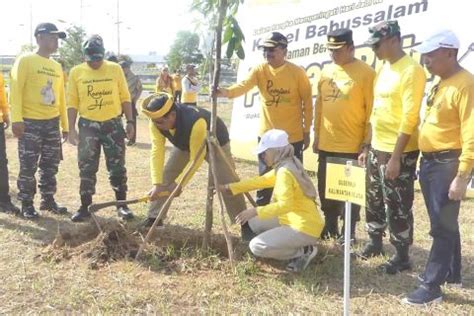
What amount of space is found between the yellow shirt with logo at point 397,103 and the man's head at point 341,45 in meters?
0.48

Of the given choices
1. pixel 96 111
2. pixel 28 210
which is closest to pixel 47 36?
pixel 96 111

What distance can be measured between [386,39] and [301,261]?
5.93 feet

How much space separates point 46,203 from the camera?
616 cm

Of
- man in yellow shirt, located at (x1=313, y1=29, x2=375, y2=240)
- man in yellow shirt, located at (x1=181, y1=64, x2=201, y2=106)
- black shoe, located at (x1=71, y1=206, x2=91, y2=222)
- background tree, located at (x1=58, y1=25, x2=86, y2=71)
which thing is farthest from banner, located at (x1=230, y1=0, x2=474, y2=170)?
background tree, located at (x1=58, y1=25, x2=86, y2=71)

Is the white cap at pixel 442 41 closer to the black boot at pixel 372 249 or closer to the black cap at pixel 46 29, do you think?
the black boot at pixel 372 249

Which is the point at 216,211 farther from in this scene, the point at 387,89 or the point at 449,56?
the point at 449,56

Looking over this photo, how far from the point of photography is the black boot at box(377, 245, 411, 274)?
4367 mm

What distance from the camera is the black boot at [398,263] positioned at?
4367mm

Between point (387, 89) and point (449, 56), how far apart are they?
0.61m

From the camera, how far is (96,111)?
5602mm

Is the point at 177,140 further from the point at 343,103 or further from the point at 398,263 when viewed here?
the point at 398,263

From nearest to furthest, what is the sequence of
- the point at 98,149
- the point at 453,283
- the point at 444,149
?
the point at 444,149 < the point at 453,283 < the point at 98,149

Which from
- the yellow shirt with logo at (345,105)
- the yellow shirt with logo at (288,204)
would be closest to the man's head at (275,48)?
the yellow shirt with logo at (345,105)

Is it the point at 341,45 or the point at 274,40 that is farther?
the point at 274,40
